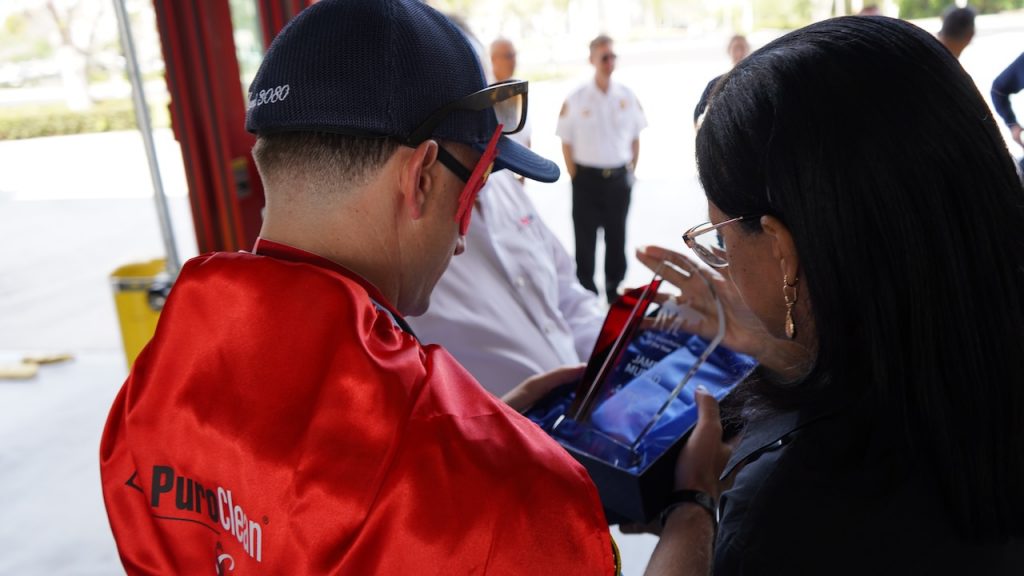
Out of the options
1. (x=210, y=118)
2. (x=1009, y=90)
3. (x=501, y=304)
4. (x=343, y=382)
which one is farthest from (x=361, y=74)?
(x=1009, y=90)

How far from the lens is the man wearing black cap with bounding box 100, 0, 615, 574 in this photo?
0.88 m

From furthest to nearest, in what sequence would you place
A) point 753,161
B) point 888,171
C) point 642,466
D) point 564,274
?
point 564,274 → point 642,466 → point 753,161 → point 888,171

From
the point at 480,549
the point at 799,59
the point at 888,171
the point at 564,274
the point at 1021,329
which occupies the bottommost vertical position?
the point at 564,274

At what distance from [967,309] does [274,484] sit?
0.76 metres

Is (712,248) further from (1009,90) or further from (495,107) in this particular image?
(1009,90)

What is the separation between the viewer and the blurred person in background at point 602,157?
5695mm

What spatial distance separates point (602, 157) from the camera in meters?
5.68

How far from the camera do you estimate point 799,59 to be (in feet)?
3.01

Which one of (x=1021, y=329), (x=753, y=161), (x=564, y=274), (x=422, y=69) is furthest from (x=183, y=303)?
(x=564, y=274)

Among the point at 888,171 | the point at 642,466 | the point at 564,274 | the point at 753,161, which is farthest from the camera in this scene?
the point at 564,274

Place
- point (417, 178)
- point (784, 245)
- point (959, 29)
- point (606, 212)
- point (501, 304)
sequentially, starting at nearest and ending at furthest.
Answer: point (784, 245), point (417, 178), point (501, 304), point (959, 29), point (606, 212)

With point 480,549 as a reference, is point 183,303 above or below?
above

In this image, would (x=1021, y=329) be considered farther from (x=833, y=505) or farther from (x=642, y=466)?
(x=642, y=466)

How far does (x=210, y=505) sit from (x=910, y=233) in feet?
2.72
